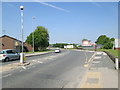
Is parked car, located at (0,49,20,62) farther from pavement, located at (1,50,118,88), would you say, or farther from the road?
the road

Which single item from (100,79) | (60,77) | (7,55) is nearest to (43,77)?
(60,77)

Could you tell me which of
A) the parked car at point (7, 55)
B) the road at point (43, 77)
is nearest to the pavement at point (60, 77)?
the road at point (43, 77)

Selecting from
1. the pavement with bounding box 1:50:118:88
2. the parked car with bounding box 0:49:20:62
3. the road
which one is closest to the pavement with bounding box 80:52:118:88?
the pavement with bounding box 1:50:118:88

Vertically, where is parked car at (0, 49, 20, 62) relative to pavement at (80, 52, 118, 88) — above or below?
above

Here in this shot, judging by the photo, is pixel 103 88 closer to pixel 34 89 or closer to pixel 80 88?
pixel 80 88

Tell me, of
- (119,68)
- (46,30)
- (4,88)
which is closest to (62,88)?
(4,88)

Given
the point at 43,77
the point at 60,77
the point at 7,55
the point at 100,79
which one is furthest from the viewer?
the point at 7,55

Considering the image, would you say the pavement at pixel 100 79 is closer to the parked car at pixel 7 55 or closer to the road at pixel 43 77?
the road at pixel 43 77

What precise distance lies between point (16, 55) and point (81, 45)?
10530 centimetres

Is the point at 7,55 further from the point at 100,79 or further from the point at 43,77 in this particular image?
the point at 100,79

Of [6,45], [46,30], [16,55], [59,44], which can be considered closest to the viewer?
[16,55]

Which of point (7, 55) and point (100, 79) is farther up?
point (7, 55)

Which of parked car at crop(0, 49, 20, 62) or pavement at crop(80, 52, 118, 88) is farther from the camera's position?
parked car at crop(0, 49, 20, 62)

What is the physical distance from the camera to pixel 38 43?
70.8 m
